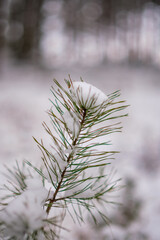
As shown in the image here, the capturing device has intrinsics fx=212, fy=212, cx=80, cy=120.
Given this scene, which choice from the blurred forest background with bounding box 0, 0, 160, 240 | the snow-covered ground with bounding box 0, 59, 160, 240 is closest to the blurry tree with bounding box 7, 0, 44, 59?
the blurred forest background with bounding box 0, 0, 160, 240

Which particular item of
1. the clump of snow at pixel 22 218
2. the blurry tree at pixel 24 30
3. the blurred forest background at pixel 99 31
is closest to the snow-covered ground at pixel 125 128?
the clump of snow at pixel 22 218

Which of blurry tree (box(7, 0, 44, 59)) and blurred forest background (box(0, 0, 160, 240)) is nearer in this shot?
blurred forest background (box(0, 0, 160, 240))

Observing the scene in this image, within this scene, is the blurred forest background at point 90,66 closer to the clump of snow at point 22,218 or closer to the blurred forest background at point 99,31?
the blurred forest background at point 99,31

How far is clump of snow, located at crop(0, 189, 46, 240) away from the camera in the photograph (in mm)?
344

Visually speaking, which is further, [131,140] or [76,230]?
[131,140]

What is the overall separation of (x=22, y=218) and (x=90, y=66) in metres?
13.6

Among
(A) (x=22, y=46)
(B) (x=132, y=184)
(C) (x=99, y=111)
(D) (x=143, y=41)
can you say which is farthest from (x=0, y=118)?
(D) (x=143, y=41)

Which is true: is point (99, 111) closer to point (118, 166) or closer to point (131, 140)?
point (118, 166)

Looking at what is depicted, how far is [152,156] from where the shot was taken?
417 cm

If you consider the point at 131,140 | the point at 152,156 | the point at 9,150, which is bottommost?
the point at 152,156

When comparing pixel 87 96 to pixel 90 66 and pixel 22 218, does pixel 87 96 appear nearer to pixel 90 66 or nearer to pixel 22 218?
pixel 22 218

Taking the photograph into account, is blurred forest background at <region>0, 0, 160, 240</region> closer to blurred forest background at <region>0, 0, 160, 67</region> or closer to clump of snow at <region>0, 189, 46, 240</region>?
blurred forest background at <region>0, 0, 160, 67</region>

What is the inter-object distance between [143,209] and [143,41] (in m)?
15.7

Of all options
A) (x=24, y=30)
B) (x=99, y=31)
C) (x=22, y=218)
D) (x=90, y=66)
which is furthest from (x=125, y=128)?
(x=99, y=31)
